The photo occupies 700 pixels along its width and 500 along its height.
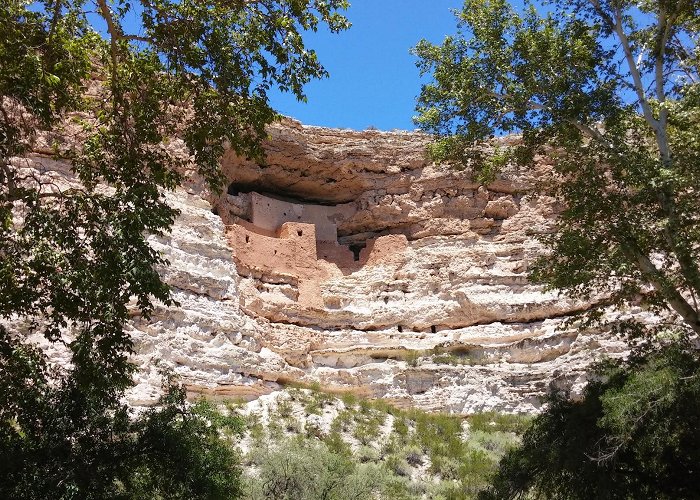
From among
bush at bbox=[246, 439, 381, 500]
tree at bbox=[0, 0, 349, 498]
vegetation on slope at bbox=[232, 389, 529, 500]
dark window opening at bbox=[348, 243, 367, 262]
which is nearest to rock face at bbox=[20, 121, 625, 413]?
dark window opening at bbox=[348, 243, 367, 262]

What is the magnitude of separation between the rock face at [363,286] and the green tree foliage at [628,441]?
20.2 feet

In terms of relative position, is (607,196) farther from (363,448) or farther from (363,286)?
(363,286)

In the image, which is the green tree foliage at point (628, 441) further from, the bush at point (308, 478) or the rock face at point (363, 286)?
the rock face at point (363, 286)

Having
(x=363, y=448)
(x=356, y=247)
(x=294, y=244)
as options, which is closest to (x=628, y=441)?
(x=363, y=448)

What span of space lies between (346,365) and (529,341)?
4124 millimetres

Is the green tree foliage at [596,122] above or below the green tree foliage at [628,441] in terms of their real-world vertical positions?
above

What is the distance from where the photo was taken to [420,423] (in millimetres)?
16359

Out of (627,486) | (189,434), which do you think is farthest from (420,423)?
(189,434)

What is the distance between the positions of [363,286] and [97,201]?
11.6 metres

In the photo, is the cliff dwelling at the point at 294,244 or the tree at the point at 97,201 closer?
the tree at the point at 97,201

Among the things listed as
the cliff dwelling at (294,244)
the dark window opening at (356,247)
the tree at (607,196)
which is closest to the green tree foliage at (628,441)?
the tree at (607,196)

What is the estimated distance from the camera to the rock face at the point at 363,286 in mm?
16672

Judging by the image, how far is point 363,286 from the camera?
1980 cm

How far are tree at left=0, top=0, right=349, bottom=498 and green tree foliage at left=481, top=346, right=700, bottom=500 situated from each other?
4.62 meters
